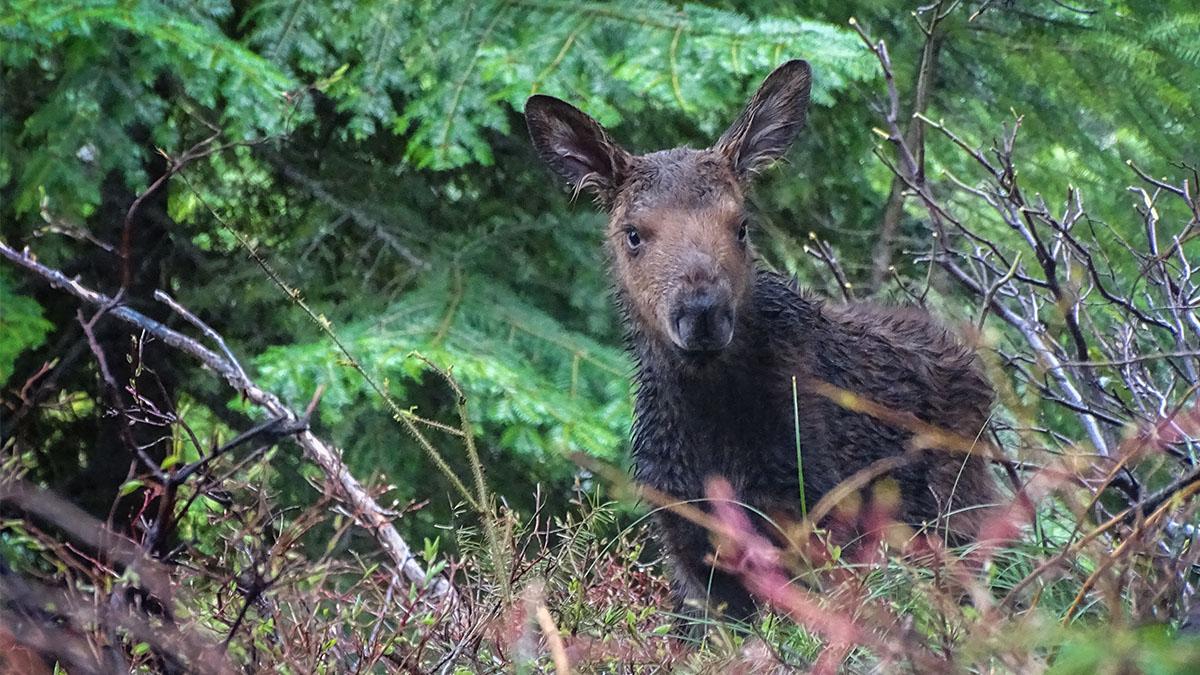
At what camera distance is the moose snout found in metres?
3.93

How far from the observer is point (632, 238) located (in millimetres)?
4516

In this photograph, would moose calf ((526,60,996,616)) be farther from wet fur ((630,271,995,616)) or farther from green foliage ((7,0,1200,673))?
green foliage ((7,0,1200,673))

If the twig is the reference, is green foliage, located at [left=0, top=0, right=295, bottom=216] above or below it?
above

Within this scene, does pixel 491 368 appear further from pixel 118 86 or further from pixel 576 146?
pixel 118 86

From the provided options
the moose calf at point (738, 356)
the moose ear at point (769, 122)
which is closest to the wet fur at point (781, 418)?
the moose calf at point (738, 356)

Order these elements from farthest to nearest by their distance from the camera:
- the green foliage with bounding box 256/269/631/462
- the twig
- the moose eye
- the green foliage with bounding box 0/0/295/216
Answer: the green foliage with bounding box 256/269/631/462 < the green foliage with bounding box 0/0/295/216 < the moose eye < the twig

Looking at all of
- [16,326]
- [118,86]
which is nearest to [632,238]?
[118,86]

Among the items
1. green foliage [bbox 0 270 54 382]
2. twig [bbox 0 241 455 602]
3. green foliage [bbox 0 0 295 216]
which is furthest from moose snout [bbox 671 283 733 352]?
green foliage [bbox 0 270 54 382]

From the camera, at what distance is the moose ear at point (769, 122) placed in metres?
4.54

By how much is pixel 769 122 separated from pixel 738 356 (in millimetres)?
921

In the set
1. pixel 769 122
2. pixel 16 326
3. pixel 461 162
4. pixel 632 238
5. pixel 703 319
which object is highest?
pixel 769 122

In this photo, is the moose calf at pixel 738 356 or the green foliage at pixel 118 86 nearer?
the moose calf at pixel 738 356

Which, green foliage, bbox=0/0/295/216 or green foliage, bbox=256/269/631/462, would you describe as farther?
green foliage, bbox=256/269/631/462

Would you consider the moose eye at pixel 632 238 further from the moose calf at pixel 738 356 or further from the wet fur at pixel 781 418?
the wet fur at pixel 781 418
